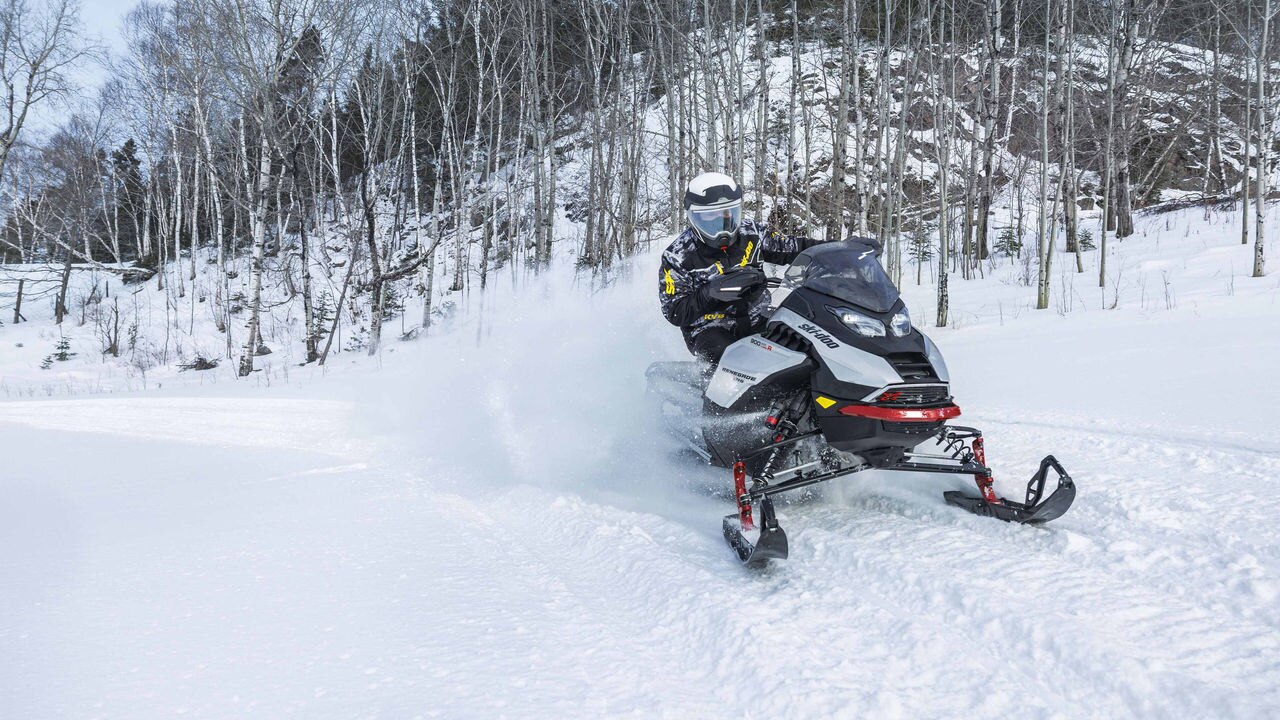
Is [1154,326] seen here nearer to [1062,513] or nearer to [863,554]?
[1062,513]

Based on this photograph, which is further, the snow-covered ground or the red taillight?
the red taillight

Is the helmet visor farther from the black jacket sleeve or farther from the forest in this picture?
the forest

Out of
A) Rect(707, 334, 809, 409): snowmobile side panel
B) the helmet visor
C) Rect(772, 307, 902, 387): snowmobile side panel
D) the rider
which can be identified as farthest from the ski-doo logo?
the helmet visor

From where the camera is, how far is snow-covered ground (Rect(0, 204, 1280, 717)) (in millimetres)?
1972

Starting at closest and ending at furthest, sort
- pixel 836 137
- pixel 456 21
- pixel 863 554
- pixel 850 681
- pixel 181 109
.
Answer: pixel 850 681, pixel 863 554, pixel 836 137, pixel 456 21, pixel 181 109

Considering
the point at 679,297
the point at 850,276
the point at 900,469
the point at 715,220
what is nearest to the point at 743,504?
the point at 900,469

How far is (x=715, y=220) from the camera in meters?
4.12

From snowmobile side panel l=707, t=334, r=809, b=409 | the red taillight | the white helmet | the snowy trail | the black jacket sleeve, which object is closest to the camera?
the snowy trail

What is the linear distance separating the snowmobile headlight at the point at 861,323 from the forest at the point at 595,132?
926 centimetres

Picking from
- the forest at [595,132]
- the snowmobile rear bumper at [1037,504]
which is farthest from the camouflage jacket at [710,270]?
the forest at [595,132]

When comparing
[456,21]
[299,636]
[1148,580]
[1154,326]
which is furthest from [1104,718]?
[456,21]

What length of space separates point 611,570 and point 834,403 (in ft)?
3.88

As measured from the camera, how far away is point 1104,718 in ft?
5.78

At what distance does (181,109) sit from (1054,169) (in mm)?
29229
